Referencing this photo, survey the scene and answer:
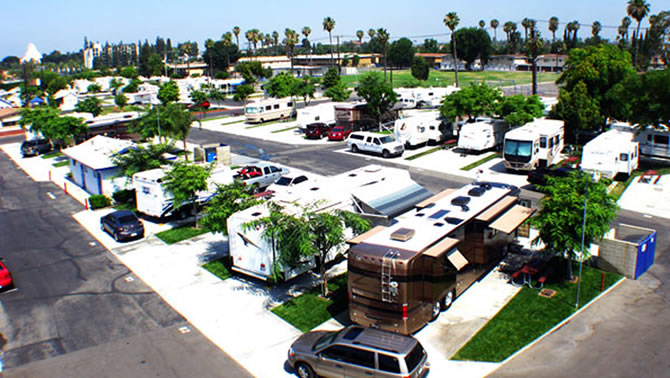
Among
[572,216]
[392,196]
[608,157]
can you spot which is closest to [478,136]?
[608,157]

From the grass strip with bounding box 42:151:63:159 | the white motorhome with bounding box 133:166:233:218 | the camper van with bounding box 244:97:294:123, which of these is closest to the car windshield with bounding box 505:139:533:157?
the white motorhome with bounding box 133:166:233:218

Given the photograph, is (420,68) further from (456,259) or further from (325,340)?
(325,340)

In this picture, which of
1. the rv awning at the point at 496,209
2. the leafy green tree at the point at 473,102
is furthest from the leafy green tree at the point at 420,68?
the rv awning at the point at 496,209

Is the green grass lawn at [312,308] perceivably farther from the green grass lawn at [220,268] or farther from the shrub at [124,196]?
the shrub at [124,196]

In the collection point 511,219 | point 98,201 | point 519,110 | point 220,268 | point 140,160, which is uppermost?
point 519,110

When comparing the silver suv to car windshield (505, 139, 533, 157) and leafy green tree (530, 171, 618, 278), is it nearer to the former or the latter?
leafy green tree (530, 171, 618, 278)

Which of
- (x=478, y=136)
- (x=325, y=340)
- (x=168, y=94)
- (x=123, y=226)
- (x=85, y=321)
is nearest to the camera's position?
(x=325, y=340)

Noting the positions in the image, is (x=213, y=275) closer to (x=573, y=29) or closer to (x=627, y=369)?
(x=627, y=369)
